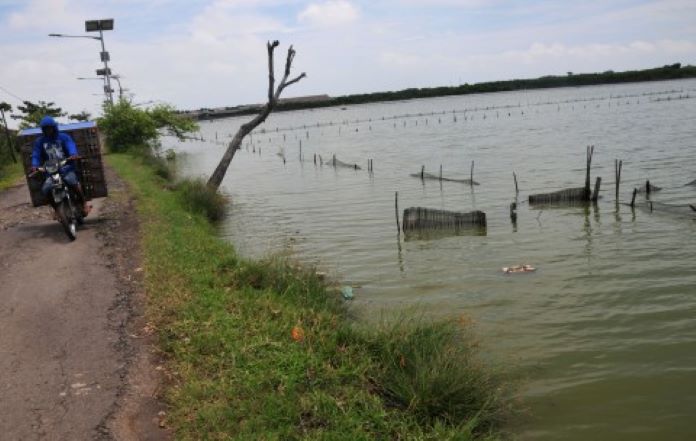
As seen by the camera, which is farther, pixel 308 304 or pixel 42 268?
pixel 42 268

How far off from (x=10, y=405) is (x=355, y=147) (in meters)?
→ 43.7

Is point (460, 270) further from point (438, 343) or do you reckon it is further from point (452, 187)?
point (452, 187)

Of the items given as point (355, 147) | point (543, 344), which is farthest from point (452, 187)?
point (355, 147)

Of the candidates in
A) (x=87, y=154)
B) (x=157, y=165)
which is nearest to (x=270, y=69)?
(x=87, y=154)

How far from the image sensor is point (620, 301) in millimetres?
9203

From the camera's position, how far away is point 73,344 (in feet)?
19.7

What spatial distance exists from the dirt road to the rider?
101cm

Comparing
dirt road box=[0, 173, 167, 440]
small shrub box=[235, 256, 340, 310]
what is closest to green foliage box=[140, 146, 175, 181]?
dirt road box=[0, 173, 167, 440]

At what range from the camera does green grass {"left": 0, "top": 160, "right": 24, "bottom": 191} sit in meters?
21.5

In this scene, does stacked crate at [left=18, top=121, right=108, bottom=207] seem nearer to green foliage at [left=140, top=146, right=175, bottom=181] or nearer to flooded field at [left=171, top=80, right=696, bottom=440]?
flooded field at [left=171, top=80, right=696, bottom=440]

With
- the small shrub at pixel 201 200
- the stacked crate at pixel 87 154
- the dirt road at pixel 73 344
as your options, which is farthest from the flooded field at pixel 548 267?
the stacked crate at pixel 87 154

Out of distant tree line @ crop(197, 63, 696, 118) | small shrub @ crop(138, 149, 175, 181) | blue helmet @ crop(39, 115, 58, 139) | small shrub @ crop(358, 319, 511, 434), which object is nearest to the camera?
small shrub @ crop(358, 319, 511, 434)

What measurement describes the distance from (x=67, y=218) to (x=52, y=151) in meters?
1.17

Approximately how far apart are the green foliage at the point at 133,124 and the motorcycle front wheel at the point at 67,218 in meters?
26.1
